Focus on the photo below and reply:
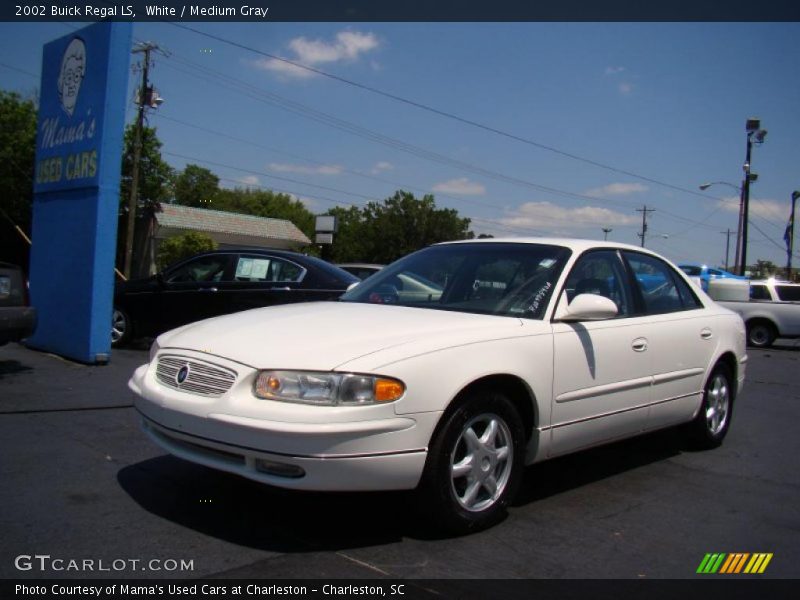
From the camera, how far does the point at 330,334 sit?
3.61 m

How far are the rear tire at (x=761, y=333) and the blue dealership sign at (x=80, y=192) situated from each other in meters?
14.5

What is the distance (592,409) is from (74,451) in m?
3.23

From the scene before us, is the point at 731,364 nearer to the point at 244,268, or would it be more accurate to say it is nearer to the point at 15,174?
the point at 244,268

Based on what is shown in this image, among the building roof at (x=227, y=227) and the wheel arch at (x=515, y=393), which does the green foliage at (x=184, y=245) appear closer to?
the building roof at (x=227, y=227)

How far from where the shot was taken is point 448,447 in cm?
345

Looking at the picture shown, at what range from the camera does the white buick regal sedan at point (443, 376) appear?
10.6ft

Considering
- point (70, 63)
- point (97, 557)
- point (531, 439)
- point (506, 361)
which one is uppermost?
point (70, 63)

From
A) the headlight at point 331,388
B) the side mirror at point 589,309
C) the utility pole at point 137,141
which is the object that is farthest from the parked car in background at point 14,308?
the utility pole at point 137,141

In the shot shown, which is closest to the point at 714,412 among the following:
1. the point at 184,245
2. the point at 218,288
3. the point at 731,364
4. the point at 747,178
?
the point at 731,364

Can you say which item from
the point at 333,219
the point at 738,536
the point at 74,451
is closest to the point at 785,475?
the point at 738,536

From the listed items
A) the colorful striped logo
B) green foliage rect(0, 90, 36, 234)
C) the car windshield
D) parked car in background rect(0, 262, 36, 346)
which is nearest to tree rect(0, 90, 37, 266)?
green foliage rect(0, 90, 36, 234)

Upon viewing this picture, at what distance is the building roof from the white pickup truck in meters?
31.4
